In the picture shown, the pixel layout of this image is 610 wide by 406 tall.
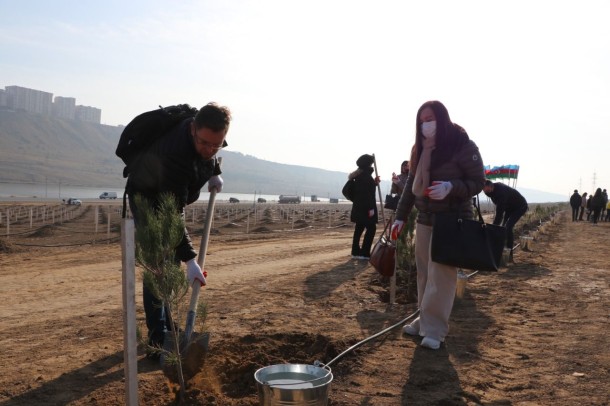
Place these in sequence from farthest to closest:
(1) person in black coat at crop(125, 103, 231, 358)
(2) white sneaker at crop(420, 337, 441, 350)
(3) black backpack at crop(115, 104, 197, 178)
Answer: (2) white sneaker at crop(420, 337, 441, 350) < (3) black backpack at crop(115, 104, 197, 178) < (1) person in black coat at crop(125, 103, 231, 358)

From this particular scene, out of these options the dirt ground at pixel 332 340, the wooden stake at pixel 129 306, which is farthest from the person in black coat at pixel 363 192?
the wooden stake at pixel 129 306

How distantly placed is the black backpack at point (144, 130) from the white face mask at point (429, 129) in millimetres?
1684

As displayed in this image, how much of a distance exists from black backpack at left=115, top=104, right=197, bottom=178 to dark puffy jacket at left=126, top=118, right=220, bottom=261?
0.06 m

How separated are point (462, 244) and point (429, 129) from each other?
842 millimetres

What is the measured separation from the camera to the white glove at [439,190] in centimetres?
354

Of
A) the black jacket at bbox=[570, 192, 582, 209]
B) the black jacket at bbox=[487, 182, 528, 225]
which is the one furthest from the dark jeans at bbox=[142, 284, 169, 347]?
the black jacket at bbox=[570, 192, 582, 209]

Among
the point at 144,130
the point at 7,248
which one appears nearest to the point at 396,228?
the point at 144,130

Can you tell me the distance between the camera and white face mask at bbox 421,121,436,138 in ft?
12.3

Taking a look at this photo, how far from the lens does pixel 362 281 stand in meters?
6.76

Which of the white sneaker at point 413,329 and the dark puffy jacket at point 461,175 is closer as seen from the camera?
the dark puffy jacket at point 461,175

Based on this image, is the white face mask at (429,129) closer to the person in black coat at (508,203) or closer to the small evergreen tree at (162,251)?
the small evergreen tree at (162,251)

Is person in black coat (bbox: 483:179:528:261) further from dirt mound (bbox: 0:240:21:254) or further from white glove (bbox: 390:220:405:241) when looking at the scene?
dirt mound (bbox: 0:240:21:254)

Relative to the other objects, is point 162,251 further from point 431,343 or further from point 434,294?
point 431,343

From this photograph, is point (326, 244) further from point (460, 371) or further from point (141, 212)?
point (141, 212)
